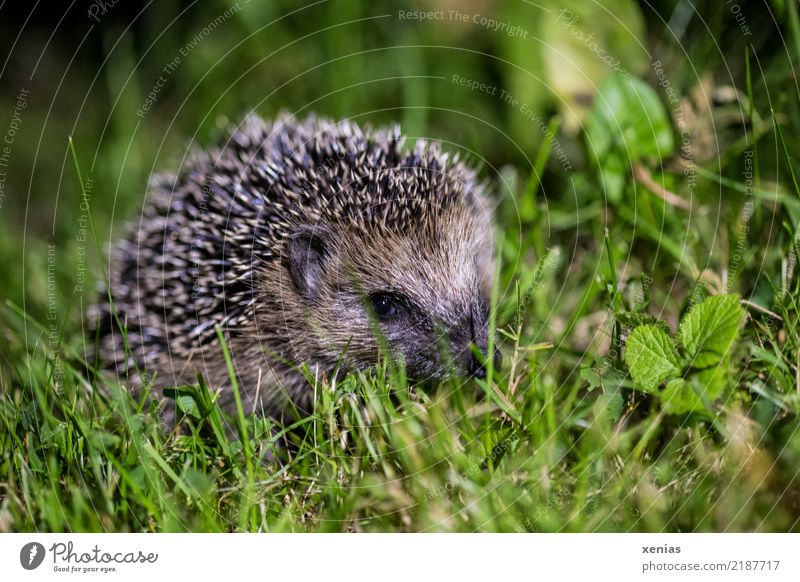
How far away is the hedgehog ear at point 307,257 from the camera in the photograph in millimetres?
2520

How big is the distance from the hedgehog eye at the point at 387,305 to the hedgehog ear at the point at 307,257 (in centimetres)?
22

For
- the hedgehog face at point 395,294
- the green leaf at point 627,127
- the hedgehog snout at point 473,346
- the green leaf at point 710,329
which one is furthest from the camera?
the green leaf at point 627,127

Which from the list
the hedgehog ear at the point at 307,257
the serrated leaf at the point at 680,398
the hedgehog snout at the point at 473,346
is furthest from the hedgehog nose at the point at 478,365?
the hedgehog ear at the point at 307,257

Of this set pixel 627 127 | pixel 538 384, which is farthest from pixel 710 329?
pixel 627 127

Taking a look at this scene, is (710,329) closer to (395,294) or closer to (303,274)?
(395,294)

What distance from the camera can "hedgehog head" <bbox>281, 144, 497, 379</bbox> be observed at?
2438 millimetres

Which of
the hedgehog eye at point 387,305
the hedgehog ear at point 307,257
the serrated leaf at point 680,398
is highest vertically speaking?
the hedgehog ear at point 307,257

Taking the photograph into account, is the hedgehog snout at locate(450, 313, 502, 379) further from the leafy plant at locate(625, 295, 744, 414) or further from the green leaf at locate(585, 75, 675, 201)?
the green leaf at locate(585, 75, 675, 201)

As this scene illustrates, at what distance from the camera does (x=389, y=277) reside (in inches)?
98.5

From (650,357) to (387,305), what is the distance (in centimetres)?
88

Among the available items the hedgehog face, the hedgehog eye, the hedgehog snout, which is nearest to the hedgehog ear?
the hedgehog face

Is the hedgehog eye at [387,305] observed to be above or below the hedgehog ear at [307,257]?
below

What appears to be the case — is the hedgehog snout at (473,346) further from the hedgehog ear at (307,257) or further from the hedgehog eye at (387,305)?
the hedgehog ear at (307,257)

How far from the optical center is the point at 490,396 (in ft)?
7.25
